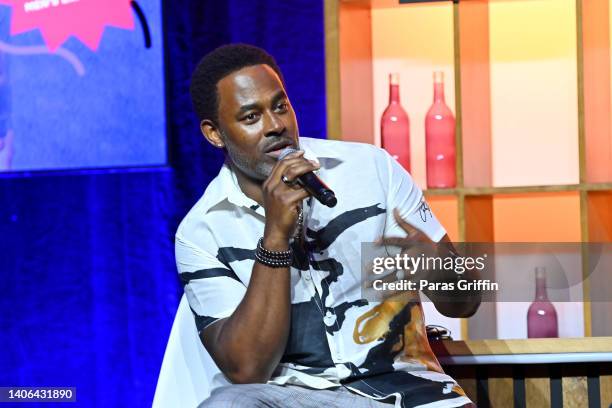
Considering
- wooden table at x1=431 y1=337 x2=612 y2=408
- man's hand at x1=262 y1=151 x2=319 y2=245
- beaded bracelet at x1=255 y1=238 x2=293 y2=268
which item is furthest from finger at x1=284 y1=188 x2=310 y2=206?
wooden table at x1=431 y1=337 x2=612 y2=408

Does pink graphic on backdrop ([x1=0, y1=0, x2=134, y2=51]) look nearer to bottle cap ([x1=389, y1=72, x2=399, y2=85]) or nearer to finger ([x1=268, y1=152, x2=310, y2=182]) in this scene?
bottle cap ([x1=389, y1=72, x2=399, y2=85])

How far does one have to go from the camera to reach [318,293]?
1.92 meters

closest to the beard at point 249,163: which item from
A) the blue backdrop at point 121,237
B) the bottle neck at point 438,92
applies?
the blue backdrop at point 121,237

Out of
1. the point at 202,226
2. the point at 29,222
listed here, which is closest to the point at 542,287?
the point at 202,226

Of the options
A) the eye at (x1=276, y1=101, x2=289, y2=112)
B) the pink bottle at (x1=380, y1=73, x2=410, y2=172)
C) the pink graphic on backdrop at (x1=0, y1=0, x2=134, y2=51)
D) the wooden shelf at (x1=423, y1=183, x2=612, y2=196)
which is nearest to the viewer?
the eye at (x1=276, y1=101, x2=289, y2=112)

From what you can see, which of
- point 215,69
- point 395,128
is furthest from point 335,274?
point 395,128

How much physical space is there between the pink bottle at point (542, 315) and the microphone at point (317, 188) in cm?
125

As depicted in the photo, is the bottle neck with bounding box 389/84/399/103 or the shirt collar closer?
the shirt collar

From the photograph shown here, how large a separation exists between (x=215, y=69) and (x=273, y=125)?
0.73ft

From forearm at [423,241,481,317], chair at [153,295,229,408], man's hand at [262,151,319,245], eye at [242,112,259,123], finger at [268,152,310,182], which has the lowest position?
chair at [153,295,229,408]

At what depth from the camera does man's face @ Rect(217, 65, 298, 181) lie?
1.95 m

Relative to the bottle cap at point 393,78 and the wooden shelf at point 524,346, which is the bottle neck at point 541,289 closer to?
the wooden shelf at point 524,346

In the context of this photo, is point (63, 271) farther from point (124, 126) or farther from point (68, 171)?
point (124, 126)

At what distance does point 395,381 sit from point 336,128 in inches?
42.0
